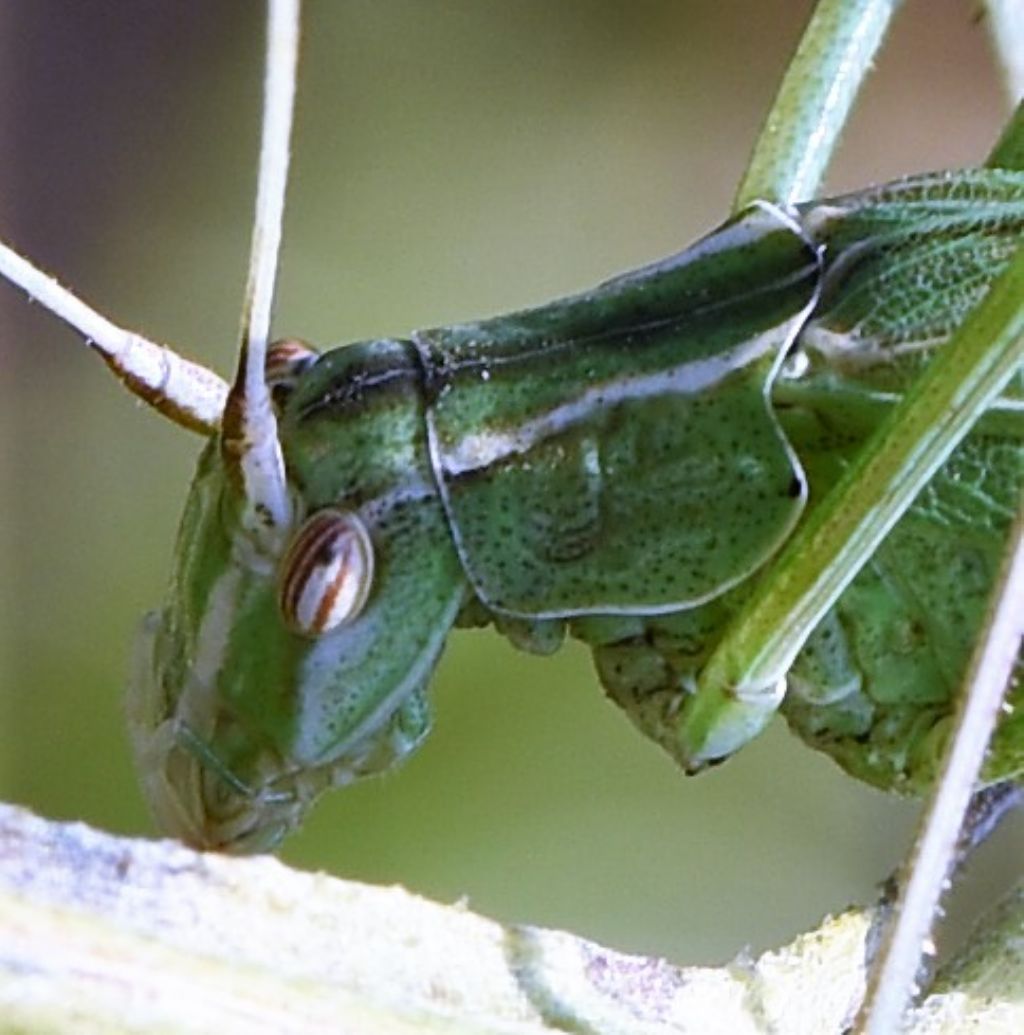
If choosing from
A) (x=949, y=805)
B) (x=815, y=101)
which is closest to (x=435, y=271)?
(x=815, y=101)

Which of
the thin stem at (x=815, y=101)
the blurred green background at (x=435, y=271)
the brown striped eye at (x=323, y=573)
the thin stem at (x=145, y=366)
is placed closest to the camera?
the thin stem at (x=145, y=366)

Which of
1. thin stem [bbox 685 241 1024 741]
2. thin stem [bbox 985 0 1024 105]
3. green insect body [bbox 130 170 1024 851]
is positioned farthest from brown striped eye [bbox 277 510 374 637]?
thin stem [bbox 985 0 1024 105]

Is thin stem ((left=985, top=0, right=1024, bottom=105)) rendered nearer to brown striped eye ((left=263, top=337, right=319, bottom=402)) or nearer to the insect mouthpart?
brown striped eye ((left=263, top=337, right=319, bottom=402))

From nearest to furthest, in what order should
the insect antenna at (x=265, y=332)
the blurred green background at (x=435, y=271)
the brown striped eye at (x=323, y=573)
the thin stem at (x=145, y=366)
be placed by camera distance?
1. the insect antenna at (x=265, y=332)
2. the thin stem at (x=145, y=366)
3. the brown striped eye at (x=323, y=573)
4. the blurred green background at (x=435, y=271)

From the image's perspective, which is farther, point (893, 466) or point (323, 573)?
point (323, 573)

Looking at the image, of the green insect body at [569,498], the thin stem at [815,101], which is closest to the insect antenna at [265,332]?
the green insect body at [569,498]

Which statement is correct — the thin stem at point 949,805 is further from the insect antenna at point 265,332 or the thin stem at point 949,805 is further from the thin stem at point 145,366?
the thin stem at point 145,366

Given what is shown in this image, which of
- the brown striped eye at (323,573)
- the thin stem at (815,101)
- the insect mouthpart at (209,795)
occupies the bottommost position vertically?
the insect mouthpart at (209,795)

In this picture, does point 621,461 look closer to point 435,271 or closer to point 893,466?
point 893,466

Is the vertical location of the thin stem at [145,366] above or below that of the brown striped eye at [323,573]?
above
